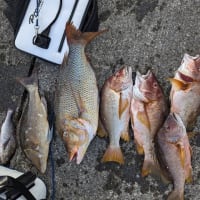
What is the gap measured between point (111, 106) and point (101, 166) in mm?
350

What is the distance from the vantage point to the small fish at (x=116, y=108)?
265 centimetres

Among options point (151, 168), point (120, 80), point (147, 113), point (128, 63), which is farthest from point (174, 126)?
point (128, 63)

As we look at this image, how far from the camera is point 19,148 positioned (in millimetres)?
2900

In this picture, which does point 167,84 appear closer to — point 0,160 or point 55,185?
point 55,185

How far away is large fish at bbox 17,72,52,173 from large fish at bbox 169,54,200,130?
0.68m

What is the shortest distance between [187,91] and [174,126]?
182 mm

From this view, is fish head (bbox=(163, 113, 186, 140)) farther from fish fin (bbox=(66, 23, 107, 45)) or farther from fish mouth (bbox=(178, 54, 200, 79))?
fish fin (bbox=(66, 23, 107, 45))

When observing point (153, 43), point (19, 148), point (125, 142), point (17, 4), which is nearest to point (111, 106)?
point (125, 142)

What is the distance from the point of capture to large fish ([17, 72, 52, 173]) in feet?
9.01

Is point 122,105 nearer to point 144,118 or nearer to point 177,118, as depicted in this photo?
point 144,118

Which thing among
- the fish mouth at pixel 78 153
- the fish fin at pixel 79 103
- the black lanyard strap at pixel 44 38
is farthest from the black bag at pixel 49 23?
the fish mouth at pixel 78 153

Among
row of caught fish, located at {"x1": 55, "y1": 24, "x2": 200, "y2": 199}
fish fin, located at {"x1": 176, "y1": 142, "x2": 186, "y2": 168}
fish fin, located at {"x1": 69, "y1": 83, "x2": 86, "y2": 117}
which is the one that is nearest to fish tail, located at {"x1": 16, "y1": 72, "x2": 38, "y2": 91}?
row of caught fish, located at {"x1": 55, "y1": 24, "x2": 200, "y2": 199}

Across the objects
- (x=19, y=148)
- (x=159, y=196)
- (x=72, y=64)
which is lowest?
(x=159, y=196)

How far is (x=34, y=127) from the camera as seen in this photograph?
2.76m
